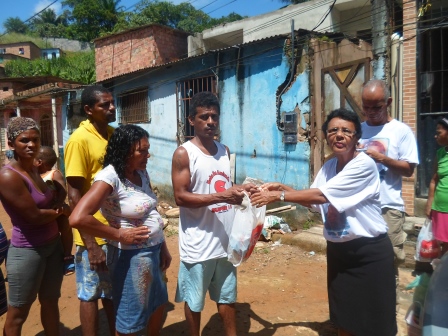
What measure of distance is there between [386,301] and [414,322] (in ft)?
1.70

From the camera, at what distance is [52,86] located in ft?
45.5

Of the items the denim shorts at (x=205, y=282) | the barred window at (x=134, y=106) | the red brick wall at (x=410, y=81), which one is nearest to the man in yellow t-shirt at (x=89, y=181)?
the denim shorts at (x=205, y=282)

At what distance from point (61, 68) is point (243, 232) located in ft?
84.7

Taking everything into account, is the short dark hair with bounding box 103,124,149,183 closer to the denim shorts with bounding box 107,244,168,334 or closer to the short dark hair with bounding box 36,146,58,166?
the denim shorts with bounding box 107,244,168,334

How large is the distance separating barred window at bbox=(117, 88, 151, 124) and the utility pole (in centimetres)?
629

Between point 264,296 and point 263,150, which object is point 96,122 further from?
point 263,150

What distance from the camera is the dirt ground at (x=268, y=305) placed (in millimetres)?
3422

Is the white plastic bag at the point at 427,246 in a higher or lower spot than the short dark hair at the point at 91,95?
lower

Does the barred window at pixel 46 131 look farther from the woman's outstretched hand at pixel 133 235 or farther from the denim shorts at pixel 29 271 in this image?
the woman's outstretched hand at pixel 133 235

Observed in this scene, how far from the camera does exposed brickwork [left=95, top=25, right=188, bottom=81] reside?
45.4 ft

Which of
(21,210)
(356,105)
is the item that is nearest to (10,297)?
(21,210)

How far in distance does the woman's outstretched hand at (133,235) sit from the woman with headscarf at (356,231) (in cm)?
82

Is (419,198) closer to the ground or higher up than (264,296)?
higher up

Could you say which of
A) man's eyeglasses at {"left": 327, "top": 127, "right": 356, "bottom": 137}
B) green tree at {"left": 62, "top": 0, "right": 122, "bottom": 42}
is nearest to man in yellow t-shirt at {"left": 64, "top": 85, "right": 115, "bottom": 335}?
Result: man's eyeglasses at {"left": 327, "top": 127, "right": 356, "bottom": 137}
